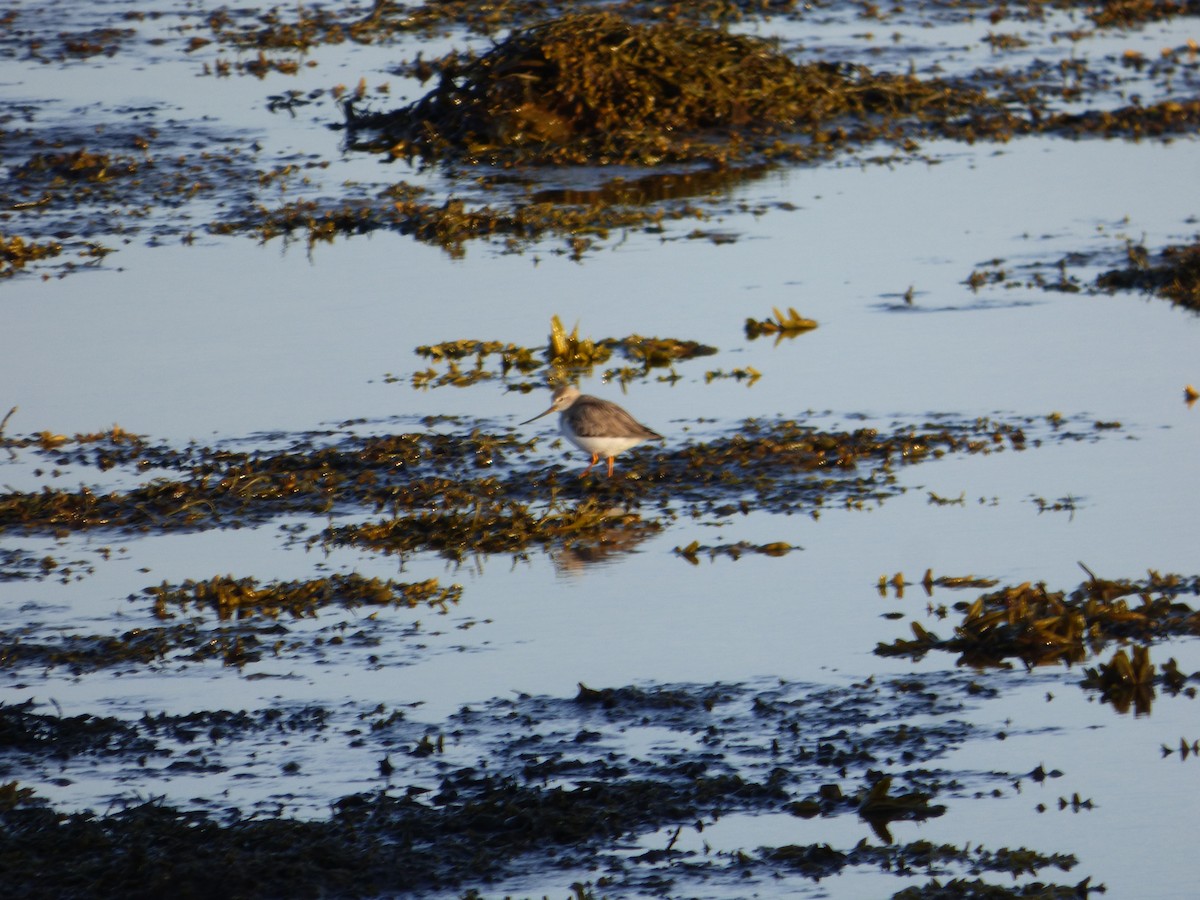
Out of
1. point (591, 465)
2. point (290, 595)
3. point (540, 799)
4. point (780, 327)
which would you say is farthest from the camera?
point (780, 327)

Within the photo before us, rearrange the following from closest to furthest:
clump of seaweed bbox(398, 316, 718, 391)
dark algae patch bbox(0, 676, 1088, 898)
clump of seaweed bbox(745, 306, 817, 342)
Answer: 1. dark algae patch bbox(0, 676, 1088, 898)
2. clump of seaweed bbox(398, 316, 718, 391)
3. clump of seaweed bbox(745, 306, 817, 342)

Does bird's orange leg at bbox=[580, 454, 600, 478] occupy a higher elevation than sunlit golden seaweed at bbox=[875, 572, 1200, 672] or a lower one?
higher

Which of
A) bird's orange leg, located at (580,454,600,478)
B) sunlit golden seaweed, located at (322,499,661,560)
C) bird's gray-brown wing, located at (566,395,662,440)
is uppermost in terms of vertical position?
bird's gray-brown wing, located at (566,395,662,440)

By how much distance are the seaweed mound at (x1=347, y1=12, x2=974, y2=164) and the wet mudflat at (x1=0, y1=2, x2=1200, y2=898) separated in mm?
48

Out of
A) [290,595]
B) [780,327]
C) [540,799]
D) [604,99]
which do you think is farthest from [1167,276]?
[540,799]

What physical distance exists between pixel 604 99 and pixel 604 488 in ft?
28.0

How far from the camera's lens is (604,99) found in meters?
18.4

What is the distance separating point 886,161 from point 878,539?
9.33 meters

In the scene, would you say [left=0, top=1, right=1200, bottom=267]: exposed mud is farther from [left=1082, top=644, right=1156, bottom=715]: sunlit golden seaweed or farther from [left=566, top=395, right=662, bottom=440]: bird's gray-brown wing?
[left=1082, top=644, right=1156, bottom=715]: sunlit golden seaweed

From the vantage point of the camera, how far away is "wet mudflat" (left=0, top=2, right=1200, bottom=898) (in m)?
6.83

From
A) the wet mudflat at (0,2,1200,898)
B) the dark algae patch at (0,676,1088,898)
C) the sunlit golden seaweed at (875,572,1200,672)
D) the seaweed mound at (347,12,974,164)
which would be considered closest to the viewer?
the dark algae patch at (0,676,1088,898)

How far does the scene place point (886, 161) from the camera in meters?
18.5

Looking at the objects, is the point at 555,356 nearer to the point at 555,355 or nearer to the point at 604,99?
the point at 555,355

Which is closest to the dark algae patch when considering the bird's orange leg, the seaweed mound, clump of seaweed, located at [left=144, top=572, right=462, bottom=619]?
clump of seaweed, located at [left=144, top=572, right=462, bottom=619]
